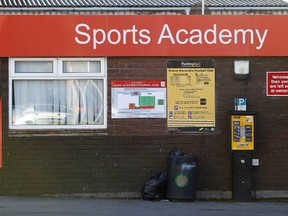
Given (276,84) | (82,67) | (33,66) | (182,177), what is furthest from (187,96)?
(33,66)

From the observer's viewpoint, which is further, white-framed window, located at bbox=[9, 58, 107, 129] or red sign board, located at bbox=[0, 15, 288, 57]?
white-framed window, located at bbox=[9, 58, 107, 129]

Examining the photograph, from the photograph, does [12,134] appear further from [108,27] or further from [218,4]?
[218,4]

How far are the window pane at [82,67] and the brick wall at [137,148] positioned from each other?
0.89 ft

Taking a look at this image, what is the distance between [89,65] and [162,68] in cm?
141

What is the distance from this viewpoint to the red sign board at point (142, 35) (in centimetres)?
984

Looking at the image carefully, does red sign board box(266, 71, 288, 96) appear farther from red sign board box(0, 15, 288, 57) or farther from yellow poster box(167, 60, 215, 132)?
yellow poster box(167, 60, 215, 132)

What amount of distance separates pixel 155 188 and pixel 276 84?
10.1 ft

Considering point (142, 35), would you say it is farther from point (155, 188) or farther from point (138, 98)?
point (155, 188)

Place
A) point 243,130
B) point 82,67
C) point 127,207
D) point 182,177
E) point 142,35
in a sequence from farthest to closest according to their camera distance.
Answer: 1. point 82,67
2. point 142,35
3. point 243,130
4. point 182,177
5. point 127,207

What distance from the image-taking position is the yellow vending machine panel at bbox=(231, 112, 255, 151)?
9766 mm

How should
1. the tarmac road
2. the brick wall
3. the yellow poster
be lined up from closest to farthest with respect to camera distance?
the tarmac road, the brick wall, the yellow poster

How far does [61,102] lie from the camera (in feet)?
33.5

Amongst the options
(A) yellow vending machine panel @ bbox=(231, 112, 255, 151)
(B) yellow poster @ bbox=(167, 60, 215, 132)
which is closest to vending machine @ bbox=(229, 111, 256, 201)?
(A) yellow vending machine panel @ bbox=(231, 112, 255, 151)

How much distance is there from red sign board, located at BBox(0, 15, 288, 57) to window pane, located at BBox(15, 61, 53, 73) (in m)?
0.23
